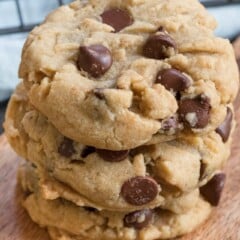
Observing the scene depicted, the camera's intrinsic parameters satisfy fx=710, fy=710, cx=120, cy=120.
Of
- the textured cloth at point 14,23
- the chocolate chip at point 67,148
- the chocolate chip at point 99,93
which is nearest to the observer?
the chocolate chip at point 99,93

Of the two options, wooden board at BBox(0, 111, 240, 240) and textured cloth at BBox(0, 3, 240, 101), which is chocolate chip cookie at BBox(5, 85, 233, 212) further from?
textured cloth at BBox(0, 3, 240, 101)

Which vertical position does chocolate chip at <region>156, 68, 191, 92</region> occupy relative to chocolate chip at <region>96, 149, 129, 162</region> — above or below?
above

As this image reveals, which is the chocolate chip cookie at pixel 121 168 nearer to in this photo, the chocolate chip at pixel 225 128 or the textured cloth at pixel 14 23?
the chocolate chip at pixel 225 128

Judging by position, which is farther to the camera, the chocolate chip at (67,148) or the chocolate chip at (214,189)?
→ the chocolate chip at (214,189)

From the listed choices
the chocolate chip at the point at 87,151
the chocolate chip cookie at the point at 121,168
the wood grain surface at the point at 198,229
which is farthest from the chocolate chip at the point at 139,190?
the wood grain surface at the point at 198,229

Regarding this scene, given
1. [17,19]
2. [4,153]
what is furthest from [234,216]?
[17,19]

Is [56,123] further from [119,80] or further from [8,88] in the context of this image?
[8,88]

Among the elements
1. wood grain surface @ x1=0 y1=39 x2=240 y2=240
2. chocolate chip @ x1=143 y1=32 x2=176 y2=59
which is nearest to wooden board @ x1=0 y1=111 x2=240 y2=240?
wood grain surface @ x1=0 y1=39 x2=240 y2=240
